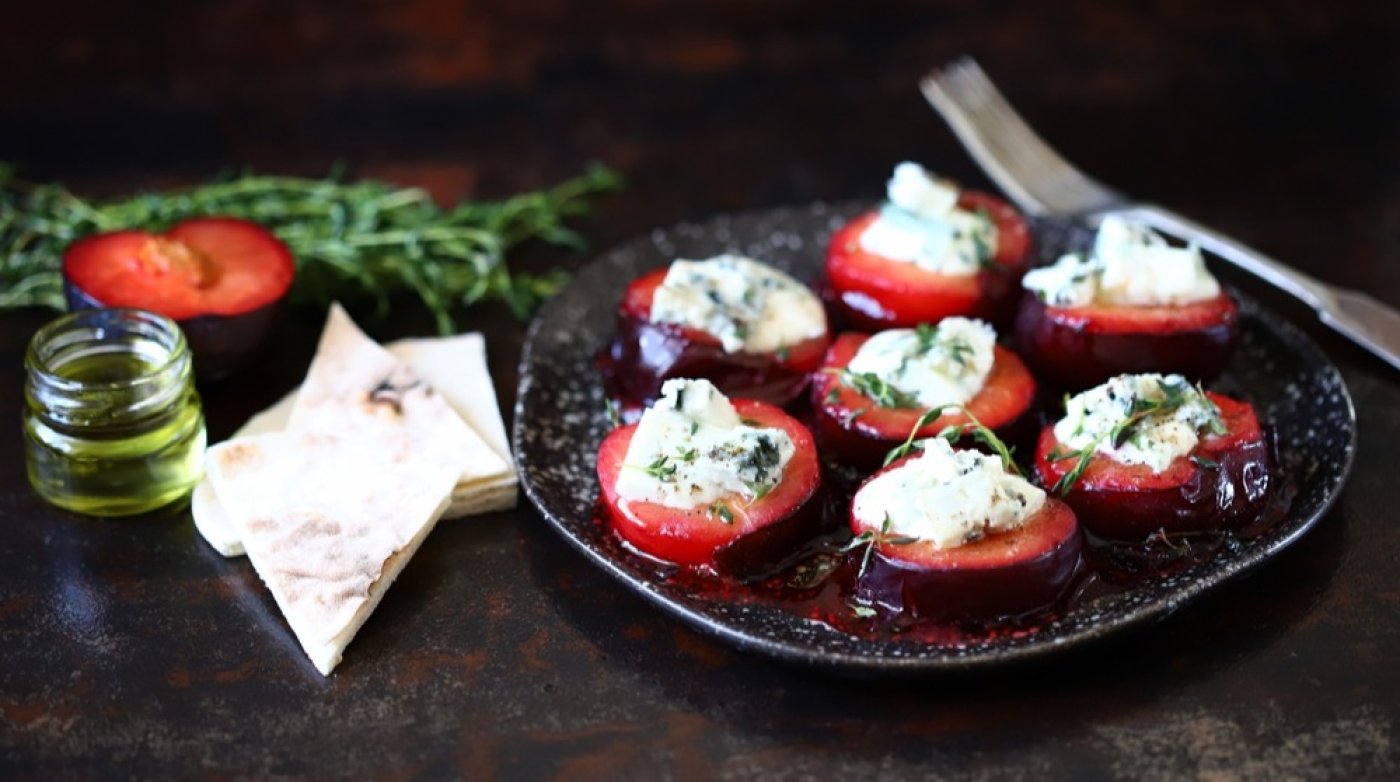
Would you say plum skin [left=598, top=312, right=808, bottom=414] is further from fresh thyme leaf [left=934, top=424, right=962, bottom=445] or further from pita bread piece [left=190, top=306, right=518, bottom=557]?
fresh thyme leaf [left=934, top=424, right=962, bottom=445]

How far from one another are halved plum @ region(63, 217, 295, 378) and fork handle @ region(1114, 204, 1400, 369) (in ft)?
6.36

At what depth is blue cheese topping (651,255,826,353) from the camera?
3.05 m

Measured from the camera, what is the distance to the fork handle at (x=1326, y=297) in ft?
10.9

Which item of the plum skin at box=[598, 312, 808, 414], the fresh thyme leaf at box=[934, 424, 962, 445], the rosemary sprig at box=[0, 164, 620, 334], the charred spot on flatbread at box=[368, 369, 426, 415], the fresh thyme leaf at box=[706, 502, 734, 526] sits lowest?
the rosemary sprig at box=[0, 164, 620, 334]

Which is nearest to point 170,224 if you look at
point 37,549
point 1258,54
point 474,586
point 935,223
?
point 37,549

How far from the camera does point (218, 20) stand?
479cm

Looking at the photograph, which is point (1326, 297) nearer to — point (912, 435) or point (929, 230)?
point (929, 230)

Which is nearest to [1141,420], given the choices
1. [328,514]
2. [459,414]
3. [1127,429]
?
[1127,429]

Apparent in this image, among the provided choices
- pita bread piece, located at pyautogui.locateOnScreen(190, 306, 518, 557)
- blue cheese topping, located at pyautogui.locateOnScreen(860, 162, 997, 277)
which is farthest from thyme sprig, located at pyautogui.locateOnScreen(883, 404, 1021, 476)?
pita bread piece, located at pyautogui.locateOnScreen(190, 306, 518, 557)

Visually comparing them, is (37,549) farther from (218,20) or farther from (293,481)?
(218,20)

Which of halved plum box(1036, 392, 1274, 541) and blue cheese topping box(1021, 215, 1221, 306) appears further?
blue cheese topping box(1021, 215, 1221, 306)

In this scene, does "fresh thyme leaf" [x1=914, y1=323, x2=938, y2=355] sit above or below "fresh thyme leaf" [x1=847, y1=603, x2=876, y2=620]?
above

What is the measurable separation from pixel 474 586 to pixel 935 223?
1.15 m

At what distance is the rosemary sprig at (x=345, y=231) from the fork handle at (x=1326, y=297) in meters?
1.39
